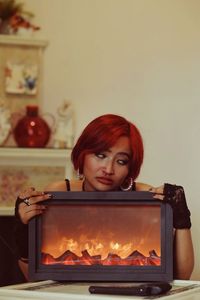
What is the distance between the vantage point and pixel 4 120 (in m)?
3.65

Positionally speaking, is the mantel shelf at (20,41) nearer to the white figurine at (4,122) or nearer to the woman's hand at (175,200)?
the white figurine at (4,122)

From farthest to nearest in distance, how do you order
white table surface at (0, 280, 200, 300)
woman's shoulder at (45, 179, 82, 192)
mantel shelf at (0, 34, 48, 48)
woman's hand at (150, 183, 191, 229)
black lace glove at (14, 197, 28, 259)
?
1. mantel shelf at (0, 34, 48, 48)
2. woman's shoulder at (45, 179, 82, 192)
3. black lace glove at (14, 197, 28, 259)
4. woman's hand at (150, 183, 191, 229)
5. white table surface at (0, 280, 200, 300)

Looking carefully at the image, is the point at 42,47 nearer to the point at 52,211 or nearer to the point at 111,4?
the point at 111,4

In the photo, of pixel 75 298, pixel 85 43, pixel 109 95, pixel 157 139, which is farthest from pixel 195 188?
pixel 75 298

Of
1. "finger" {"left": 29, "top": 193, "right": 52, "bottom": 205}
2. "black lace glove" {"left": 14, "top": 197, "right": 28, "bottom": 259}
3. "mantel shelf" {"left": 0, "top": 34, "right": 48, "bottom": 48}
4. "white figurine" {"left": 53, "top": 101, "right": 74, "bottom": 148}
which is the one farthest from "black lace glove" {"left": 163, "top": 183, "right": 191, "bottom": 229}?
"mantel shelf" {"left": 0, "top": 34, "right": 48, "bottom": 48}

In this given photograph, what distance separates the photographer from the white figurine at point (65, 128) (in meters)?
3.74

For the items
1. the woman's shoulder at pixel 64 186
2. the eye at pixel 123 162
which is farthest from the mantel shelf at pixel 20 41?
the eye at pixel 123 162

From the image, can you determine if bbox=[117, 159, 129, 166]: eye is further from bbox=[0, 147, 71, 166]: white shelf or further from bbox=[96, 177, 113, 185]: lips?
bbox=[0, 147, 71, 166]: white shelf

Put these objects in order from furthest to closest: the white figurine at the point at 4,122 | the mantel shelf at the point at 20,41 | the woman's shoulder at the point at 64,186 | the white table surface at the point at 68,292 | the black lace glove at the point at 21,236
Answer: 1. the mantel shelf at the point at 20,41
2. the white figurine at the point at 4,122
3. the woman's shoulder at the point at 64,186
4. the black lace glove at the point at 21,236
5. the white table surface at the point at 68,292

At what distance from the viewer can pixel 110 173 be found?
215 centimetres

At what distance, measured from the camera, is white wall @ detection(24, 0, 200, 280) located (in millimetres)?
3730

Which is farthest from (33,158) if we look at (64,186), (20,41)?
(64,186)

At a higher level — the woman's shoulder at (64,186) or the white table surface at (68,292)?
the woman's shoulder at (64,186)

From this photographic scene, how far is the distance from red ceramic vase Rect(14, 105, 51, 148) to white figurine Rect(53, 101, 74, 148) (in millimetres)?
71
